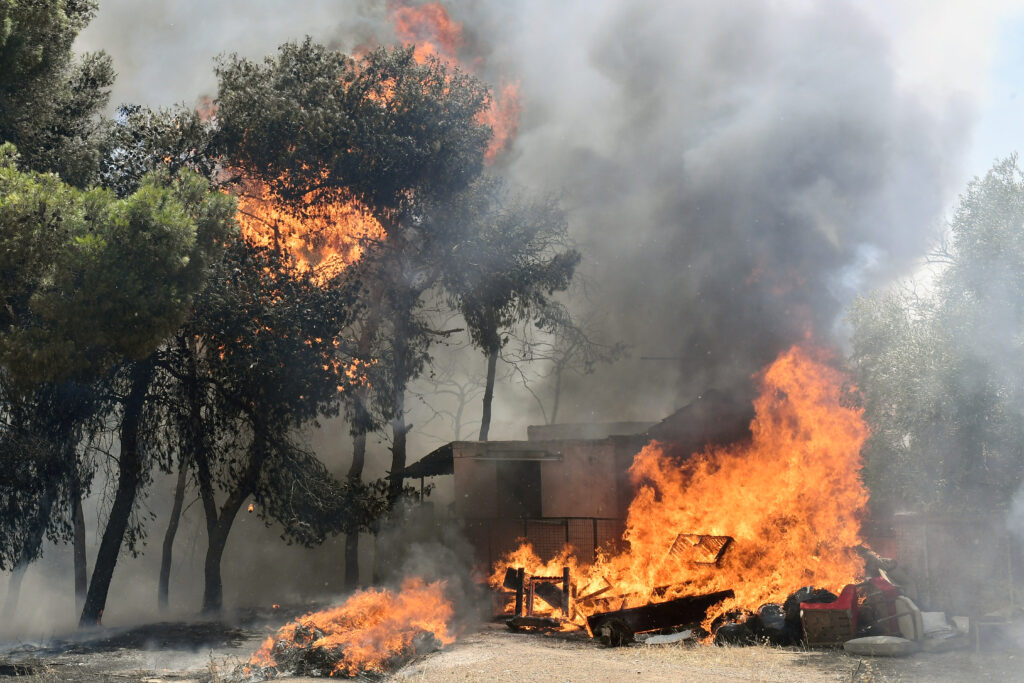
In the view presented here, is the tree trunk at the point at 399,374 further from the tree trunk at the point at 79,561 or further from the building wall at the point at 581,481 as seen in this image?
the tree trunk at the point at 79,561

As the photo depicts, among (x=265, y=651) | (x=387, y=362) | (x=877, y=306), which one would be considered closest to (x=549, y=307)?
(x=387, y=362)

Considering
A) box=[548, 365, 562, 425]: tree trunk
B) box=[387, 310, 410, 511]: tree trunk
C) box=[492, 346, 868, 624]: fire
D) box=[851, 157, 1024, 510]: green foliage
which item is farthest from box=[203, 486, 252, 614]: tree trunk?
box=[548, 365, 562, 425]: tree trunk

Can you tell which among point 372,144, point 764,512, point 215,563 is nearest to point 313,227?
point 372,144

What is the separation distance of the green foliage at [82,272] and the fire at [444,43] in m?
16.5

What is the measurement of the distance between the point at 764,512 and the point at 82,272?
46.6ft

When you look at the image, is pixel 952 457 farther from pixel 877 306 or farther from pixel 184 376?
pixel 184 376

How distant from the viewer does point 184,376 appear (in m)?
20.1

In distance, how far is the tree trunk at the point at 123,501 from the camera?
61.9 ft

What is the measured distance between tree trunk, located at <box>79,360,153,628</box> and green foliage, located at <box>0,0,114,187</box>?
4424 millimetres

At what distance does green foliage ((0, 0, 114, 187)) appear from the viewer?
617 inches

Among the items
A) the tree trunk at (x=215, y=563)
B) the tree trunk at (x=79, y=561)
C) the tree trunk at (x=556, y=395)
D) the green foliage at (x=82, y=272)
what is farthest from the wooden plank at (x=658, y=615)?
the tree trunk at (x=556, y=395)

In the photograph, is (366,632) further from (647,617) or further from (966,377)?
(966,377)

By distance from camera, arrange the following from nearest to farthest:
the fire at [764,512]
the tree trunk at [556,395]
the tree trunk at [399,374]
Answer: the fire at [764,512] → the tree trunk at [399,374] → the tree trunk at [556,395]

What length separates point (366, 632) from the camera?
1473 cm
